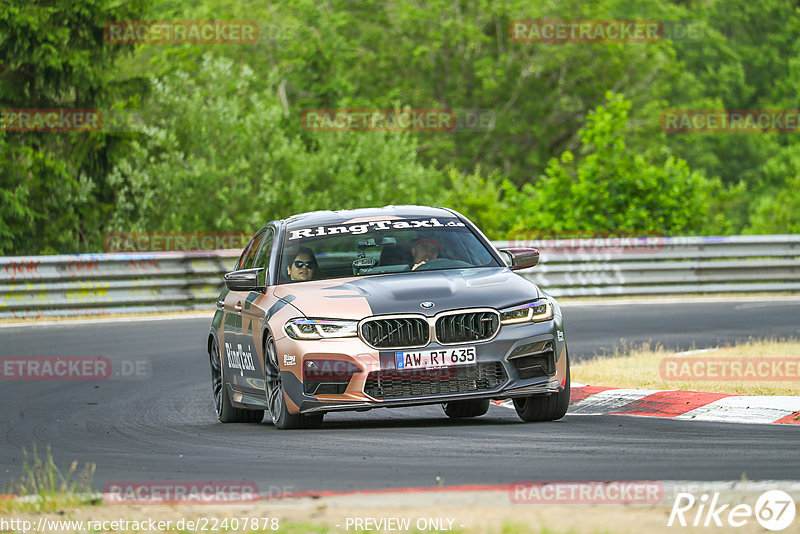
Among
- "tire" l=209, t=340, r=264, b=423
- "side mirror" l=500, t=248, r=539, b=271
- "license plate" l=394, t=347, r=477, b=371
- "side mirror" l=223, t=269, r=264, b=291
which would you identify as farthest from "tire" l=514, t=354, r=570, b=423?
"tire" l=209, t=340, r=264, b=423

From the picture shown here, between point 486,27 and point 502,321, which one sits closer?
point 502,321

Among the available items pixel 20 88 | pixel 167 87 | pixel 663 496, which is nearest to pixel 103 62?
pixel 20 88

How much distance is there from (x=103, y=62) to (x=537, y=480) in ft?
80.7

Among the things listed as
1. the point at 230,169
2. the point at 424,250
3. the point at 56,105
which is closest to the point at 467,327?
the point at 424,250

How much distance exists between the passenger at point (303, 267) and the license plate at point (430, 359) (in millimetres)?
1434

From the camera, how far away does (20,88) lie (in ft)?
96.9

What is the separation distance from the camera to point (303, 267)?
408 inches

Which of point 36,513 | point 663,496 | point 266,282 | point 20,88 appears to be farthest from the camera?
point 20,88

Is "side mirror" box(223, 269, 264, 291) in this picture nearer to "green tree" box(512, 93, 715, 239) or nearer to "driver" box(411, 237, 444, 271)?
"driver" box(411, 237, 444, 271)

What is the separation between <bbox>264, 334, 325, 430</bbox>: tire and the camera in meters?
9.55

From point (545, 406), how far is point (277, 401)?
1829 mm

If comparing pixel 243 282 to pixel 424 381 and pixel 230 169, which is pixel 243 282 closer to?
pixel 424 381

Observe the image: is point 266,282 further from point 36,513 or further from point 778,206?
point 778,206

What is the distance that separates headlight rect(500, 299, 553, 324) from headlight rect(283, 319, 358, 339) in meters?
0.99
